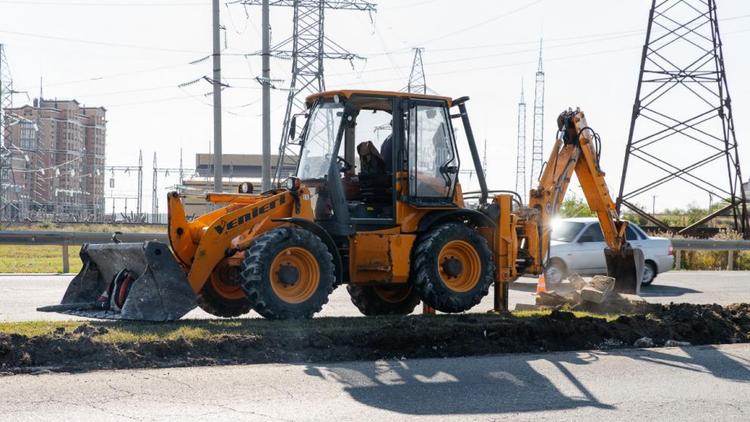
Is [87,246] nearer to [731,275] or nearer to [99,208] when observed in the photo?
[731,275]

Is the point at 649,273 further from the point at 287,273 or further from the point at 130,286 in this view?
the point at 130,286

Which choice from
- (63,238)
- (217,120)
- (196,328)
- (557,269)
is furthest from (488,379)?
(217,120)

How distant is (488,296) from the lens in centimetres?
1752

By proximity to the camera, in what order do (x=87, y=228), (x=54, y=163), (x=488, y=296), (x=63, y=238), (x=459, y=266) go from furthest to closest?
1. (x=54, y=163)
2. (x=87, y=228)
3. (x=63, y=238)
4. (x=488, y=296)
5. (x=459, y=266)

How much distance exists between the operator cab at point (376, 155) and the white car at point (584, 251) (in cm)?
796

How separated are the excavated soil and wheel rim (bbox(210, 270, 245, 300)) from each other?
5.29 feet

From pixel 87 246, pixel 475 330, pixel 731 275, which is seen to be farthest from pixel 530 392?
pixel 731 275

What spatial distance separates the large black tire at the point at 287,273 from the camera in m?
10.5

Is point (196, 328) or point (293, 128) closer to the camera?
point (196, 328)

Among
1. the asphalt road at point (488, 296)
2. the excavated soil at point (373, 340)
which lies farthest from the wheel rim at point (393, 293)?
the excavated soil at point (373, 340)

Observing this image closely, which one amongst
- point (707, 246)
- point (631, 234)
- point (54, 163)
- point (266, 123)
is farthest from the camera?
point (54, 163)

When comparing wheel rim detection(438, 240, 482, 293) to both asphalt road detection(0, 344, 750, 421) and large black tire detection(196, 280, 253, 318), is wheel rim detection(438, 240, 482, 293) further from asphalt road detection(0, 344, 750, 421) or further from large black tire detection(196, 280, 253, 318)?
asphalt road detection(0, 344, 750, 421)

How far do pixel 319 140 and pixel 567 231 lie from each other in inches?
393

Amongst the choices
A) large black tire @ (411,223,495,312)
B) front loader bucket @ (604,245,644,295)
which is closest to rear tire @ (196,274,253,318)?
large black tire @ (411,223,495,312)
